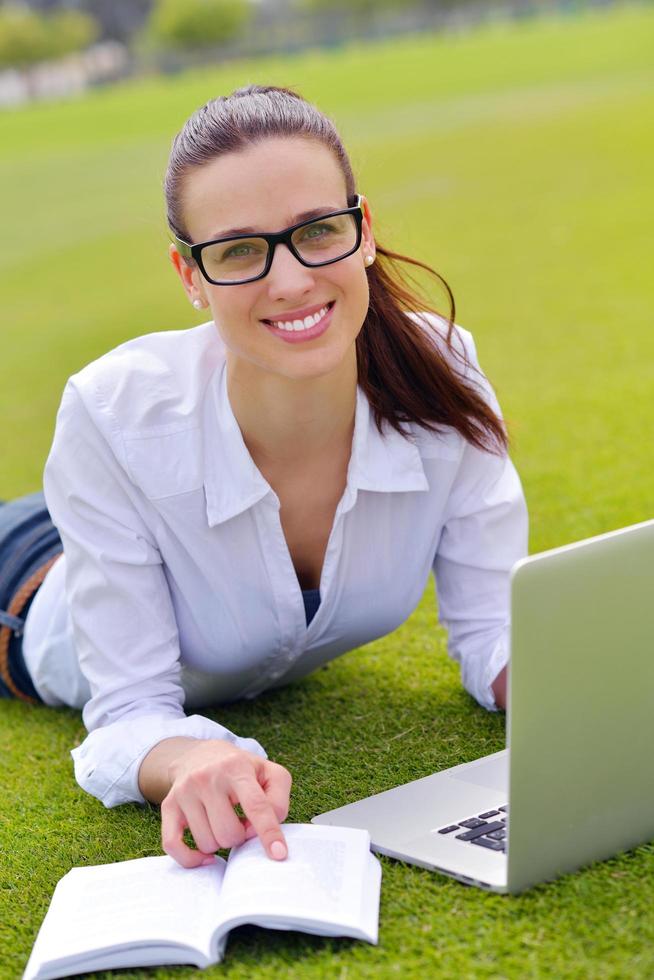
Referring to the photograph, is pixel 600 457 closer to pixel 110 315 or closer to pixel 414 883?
pixel 414 883

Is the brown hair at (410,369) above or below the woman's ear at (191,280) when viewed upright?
below

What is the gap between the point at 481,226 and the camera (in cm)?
1086

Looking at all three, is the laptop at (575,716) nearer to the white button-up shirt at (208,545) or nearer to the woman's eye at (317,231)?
the white button-up shirt at (208,545)

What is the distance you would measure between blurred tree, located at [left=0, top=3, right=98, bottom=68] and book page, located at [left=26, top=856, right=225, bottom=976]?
69014 mm

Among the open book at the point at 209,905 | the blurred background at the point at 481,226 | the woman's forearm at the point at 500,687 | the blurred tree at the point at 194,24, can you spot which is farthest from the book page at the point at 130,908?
the blurred tree at the point at 194,24

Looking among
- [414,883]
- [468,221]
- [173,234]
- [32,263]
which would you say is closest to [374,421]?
[173,234]

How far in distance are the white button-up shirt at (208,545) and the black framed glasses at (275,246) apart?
0.33 metres

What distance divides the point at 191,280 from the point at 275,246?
0.83ft

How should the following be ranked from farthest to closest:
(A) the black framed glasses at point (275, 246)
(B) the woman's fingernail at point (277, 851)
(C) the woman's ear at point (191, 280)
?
(C) the woman's ear at point (191, 280), (A) the black framed glasses at point (275, 246), (B) the woman's fingernail at point (277, 851)

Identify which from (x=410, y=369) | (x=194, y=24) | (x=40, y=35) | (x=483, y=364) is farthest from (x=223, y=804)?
(x=194, y=24)

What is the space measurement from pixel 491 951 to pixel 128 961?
487 mm

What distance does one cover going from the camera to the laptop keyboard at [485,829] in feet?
6.50

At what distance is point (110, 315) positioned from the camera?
359 inches

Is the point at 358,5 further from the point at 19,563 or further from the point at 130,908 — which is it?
the point at 130,908
